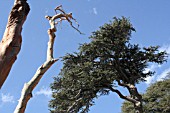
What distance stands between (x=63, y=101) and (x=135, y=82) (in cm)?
495

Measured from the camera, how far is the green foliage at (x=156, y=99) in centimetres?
2603

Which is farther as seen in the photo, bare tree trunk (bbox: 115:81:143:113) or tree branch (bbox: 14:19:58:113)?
bare tree trunk (bbox: 115:81:143:113)

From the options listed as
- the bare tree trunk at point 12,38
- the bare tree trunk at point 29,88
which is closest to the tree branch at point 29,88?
the bare tree trunk at point 29,88

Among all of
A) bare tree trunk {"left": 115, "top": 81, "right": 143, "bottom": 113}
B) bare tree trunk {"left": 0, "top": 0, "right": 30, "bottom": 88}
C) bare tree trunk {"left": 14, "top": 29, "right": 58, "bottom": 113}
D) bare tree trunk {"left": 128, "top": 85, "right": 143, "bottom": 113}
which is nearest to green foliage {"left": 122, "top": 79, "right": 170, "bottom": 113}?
bare tree trunk {"left": 115, "top": 81, "right": 143, "bottom": 113}

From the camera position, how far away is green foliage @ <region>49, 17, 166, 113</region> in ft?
56.3

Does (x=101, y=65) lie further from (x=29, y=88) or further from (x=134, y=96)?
(x=29, y=88)

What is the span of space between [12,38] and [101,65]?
16163mm

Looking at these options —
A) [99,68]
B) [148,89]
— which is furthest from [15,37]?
[148,89]

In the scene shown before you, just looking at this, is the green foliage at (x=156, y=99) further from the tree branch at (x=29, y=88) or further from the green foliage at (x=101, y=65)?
the tree branch at (x=29, y=88)

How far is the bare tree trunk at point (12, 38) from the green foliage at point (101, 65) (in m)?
14.7

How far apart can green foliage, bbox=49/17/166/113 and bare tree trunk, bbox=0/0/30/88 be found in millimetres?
14732

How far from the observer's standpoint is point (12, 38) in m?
1.75

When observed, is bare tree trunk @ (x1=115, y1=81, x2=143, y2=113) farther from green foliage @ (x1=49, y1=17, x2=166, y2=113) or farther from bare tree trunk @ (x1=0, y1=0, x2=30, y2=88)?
bare tree trunk @ (x1=0, y1=0, x2=30, y2=88)

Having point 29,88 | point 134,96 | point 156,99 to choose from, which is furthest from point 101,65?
point 29,88
